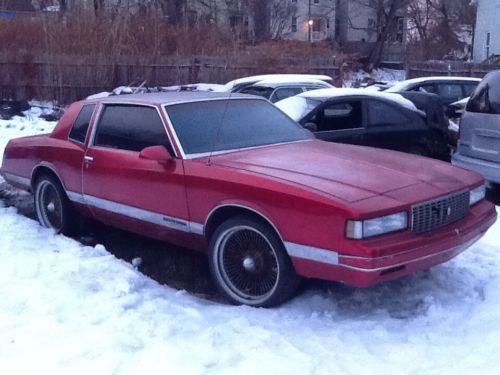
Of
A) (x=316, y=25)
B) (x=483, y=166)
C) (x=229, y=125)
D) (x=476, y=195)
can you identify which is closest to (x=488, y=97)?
(x=483, y=166)

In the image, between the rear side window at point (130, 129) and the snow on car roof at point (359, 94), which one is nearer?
the rear side window at point (130, 129)

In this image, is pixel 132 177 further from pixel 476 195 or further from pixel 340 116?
pixel 340 116

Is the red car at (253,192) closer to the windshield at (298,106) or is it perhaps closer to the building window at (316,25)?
the windshield at (298,106)

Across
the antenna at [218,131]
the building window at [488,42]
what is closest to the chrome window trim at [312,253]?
the antenna at [218,131]

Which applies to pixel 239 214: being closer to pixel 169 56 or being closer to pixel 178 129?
pixel 178 129

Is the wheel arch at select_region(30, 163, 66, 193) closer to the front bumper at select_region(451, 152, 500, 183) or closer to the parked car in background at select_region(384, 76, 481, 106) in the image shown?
the front bumper at select_region(451, 152, 500, 183)

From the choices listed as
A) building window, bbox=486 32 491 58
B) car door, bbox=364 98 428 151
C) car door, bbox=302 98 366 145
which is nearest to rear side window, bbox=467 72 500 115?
car door, bbox=364 98 428 151

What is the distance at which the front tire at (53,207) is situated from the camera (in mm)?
6559

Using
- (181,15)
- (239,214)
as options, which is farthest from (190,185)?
(181,15)

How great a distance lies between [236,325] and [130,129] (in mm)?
2321

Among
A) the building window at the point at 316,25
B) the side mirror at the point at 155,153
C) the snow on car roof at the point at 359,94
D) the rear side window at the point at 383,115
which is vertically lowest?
the rear side window at the point at 383,115

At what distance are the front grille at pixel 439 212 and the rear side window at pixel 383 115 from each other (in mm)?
4350

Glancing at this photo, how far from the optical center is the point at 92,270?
205 inches

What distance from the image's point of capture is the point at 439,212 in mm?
4500
